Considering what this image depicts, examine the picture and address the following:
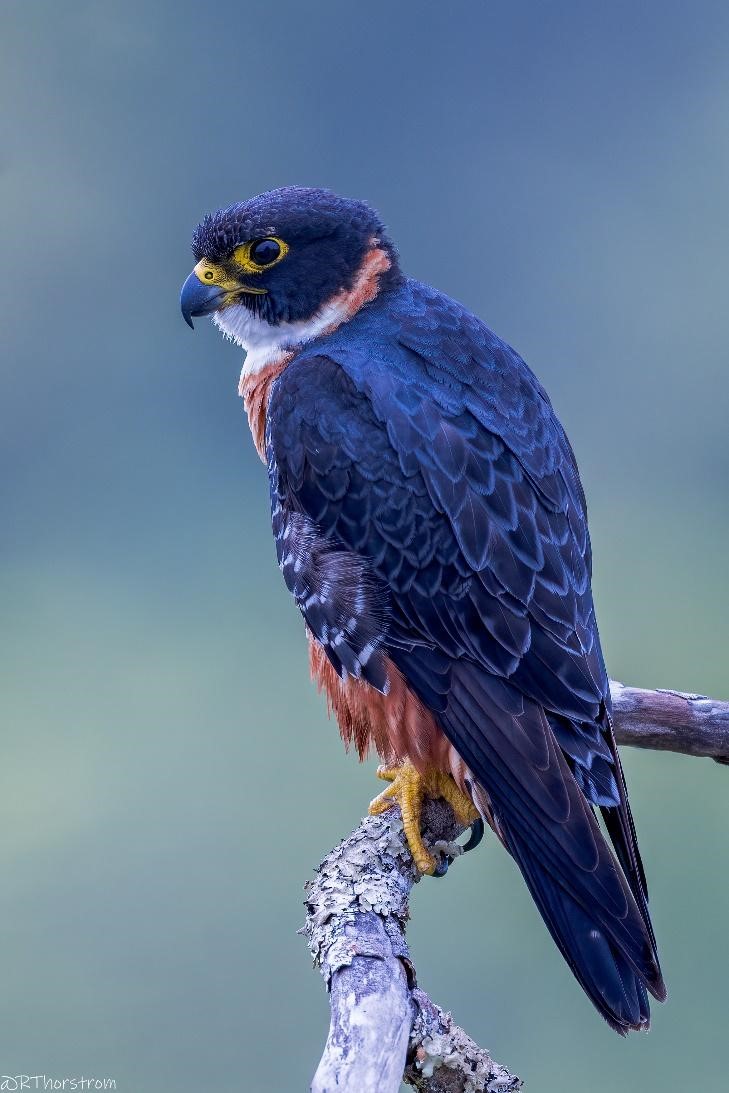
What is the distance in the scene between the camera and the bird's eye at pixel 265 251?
276 centimetres

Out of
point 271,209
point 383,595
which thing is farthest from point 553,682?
point 271,209

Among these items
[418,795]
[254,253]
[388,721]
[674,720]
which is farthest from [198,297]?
[674,720]

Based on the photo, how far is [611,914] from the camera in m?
2.23

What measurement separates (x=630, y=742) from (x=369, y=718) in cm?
84

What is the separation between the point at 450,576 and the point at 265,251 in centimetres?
97

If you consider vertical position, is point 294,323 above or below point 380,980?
above

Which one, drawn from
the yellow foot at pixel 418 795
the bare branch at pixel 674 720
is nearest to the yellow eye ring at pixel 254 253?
the yellow foot at pixel 418 795

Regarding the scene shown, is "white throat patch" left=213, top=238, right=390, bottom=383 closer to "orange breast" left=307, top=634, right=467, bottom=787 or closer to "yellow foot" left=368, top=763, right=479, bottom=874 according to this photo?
"orange breast" left=307, top=634, right=467, bottom=787

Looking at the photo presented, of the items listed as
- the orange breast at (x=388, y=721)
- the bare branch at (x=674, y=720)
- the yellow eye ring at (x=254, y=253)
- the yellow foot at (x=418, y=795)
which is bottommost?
the yellow foot at (x=418, y=795)

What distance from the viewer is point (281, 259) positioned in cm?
278

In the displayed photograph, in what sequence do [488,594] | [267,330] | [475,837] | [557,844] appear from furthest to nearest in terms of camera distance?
[267,330]
[475,837]
[488,594]
[557,844]

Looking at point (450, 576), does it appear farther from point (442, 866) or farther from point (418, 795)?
point (442, 866)

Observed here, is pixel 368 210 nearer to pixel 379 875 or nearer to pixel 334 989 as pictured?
pixel 379 875

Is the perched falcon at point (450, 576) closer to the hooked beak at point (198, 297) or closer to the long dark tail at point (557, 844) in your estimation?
the long dark tail at point (557, 844)
